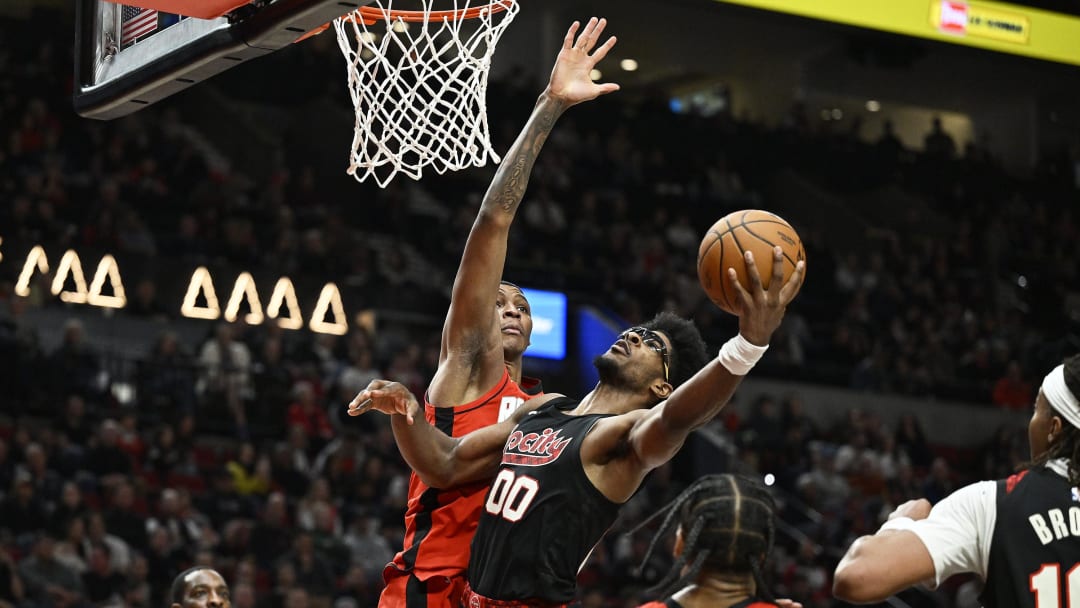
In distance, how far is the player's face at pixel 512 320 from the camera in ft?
16.9

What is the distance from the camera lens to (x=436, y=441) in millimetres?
4578

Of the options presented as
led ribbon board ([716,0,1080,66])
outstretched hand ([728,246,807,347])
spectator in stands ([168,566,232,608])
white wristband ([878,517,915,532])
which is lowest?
spectator in stands ([168,566,232,608])

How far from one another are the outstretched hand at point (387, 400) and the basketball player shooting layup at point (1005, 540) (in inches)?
63.6

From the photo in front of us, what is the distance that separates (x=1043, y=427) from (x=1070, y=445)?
0.23 ft

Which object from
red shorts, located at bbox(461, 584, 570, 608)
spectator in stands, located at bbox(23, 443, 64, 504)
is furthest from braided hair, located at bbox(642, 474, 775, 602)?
spectator in stands, located at bbox(23, 443, 64, 504)

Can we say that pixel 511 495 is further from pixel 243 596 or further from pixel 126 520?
pixel 126 520

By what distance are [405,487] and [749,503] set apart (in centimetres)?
838

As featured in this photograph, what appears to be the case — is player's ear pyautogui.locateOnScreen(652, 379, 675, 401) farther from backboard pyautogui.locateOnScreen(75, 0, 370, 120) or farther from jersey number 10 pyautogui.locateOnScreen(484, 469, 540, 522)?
backboard pyautogui.locateOnScreen(75, 0, 370, 120)

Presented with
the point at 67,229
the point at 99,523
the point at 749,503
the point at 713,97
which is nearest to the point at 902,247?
the point at 713,97

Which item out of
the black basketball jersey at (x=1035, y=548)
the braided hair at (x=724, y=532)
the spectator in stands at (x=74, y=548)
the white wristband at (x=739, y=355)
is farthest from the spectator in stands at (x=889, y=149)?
the black basketball jersey at (x=1035, y=548)

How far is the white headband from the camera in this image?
3184 millimetres

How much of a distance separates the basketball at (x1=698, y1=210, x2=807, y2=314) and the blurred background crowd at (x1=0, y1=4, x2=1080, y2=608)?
22.1ft

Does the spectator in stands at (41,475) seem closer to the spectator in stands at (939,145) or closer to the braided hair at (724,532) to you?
the braided hair at (724,532)

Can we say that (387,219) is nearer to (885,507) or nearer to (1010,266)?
(885,507)
